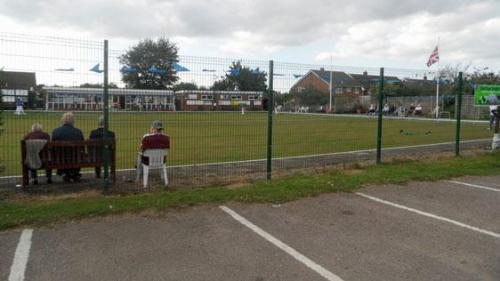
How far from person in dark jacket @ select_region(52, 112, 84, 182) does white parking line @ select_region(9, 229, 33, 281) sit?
9.11 feet

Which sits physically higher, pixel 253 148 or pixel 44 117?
pixel 44 117

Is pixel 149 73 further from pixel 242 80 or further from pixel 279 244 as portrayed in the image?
pixel 279 244

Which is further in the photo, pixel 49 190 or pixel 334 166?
pixel 334 166

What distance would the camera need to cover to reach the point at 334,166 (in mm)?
10258

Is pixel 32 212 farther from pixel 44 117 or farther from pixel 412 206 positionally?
pixel 412 206

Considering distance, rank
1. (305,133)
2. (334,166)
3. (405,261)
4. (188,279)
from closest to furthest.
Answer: (188,279) < (405,261) < (334,166) < (305,133)

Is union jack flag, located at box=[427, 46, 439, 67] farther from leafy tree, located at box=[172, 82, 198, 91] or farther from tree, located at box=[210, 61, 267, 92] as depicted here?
leafy tree, located at box=[172, 82, 198, 91]

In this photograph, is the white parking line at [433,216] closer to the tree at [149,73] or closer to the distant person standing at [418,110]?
the tree at [149,73]

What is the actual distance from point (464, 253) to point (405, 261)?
764 mm

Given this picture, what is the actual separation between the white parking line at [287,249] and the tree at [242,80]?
3.05 meters

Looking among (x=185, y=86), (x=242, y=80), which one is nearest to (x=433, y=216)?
(x=242, y=80)

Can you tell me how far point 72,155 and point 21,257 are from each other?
11.0ft

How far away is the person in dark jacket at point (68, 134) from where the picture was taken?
807 centimetres

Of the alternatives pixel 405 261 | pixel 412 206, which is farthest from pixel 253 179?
pixel 405 261
